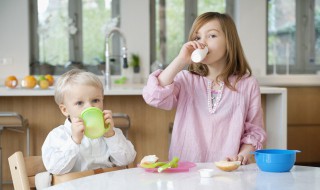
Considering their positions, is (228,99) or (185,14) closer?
(228,99)

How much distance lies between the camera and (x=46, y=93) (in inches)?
155

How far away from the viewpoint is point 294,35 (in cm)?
695

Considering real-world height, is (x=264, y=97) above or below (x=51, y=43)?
below

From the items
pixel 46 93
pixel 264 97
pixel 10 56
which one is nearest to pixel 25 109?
pixel 46 93

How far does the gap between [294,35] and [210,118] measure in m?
5.18

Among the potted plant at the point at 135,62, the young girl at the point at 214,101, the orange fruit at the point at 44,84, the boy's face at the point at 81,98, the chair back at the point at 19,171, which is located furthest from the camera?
the potted plant at the point at 135,62

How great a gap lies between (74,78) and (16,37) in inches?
184

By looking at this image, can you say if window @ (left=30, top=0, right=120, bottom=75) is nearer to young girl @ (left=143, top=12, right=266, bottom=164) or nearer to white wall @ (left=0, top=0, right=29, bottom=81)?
white wall @ (left=0, top=0, right=29, bottom=81)

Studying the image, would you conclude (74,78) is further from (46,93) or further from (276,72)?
(276,72)

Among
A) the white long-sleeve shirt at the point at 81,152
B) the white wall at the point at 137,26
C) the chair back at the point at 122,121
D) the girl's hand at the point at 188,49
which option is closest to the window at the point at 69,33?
the white wall at the point at 137,26

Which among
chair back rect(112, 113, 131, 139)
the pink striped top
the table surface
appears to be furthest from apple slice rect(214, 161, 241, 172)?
chair back rect(112, 113, 131, 139)

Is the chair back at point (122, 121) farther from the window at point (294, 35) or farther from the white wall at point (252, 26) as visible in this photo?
the window at point (294, 35)

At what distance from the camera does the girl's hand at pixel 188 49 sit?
195 centimetres

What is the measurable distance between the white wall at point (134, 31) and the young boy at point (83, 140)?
4.61m
